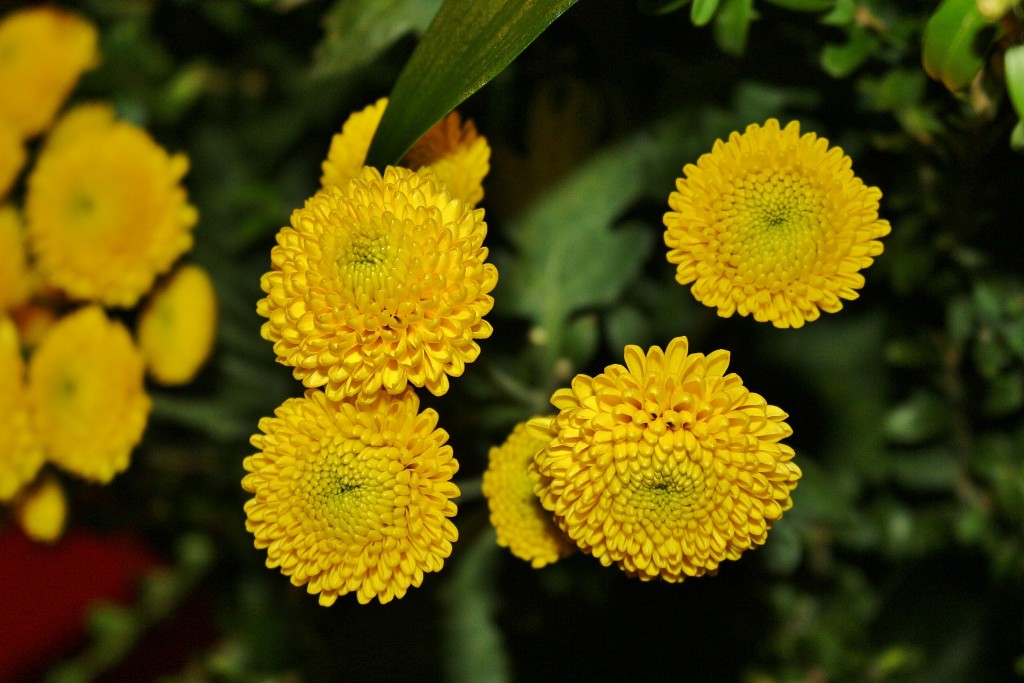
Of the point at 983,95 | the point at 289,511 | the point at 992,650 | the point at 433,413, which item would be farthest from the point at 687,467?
the point at 992,650

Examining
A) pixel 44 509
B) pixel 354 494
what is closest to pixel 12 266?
pixel 44 509

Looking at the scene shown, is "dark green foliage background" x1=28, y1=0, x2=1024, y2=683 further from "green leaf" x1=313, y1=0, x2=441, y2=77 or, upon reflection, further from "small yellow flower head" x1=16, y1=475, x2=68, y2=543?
"small yellow flower head" x1=16, y1=475, x2=68, y2=543

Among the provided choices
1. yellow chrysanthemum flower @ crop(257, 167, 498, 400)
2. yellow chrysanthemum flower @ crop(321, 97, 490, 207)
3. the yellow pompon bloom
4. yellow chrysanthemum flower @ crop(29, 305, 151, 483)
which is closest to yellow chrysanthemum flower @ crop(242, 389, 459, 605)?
yellow chrysanthemum flower @ crop(257, 167, 498, 400)

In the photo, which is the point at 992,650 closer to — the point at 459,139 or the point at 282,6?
the point at 459,139

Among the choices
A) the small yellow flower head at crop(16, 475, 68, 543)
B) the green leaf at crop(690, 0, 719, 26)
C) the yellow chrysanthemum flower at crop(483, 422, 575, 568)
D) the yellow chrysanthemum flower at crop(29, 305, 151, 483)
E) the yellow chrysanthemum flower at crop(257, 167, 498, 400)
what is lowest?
the small yellow flower head at crop(16, 475, 68, 543)

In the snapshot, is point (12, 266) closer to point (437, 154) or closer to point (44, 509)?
point (44, 509)

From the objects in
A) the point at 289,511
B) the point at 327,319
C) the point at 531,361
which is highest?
the point at 327,319

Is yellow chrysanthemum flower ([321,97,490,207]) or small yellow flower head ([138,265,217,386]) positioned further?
small yellow flower head ([138,265,217,386])
